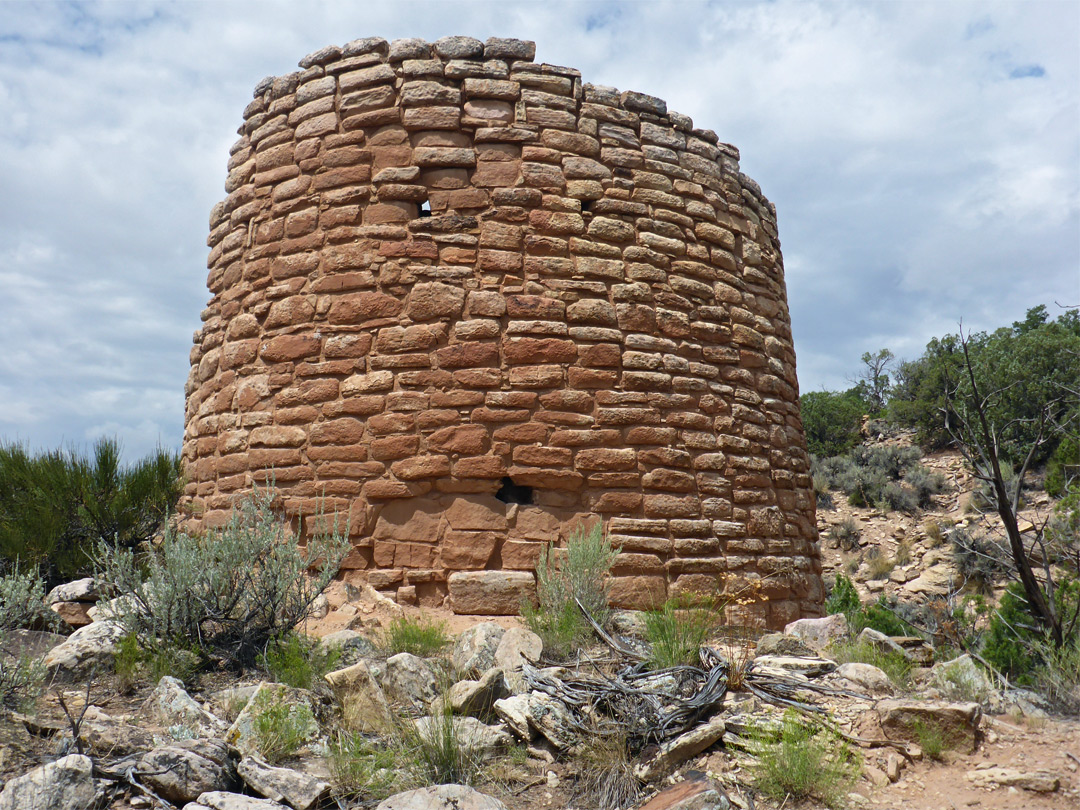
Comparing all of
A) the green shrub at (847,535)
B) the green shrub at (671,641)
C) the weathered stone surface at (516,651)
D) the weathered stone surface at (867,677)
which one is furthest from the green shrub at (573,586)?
the green shrub at (847,535)

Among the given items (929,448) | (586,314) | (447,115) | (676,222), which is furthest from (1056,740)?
(929,448)

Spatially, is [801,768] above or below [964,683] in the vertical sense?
below

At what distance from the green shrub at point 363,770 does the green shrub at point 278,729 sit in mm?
145

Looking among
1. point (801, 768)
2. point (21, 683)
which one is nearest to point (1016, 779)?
point (801, 768)

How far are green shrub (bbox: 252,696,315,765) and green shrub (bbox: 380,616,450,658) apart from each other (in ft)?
3.15

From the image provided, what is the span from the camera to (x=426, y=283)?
533 cm

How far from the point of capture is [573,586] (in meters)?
4.78

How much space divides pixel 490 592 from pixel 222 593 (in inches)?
61.8

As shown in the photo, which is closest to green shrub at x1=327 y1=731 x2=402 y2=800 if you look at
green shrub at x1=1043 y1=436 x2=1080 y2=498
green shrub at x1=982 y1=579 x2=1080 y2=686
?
green shrub at x1=982 y1=579 x2=1080 y2=686

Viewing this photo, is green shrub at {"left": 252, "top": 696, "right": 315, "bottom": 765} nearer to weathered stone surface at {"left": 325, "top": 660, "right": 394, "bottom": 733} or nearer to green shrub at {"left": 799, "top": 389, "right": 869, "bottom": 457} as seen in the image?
weathered stone surface at {"left": 325, "top": 660, "right": 394, "bottom": 733}

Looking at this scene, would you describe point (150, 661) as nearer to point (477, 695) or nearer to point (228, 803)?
point (228, 803)

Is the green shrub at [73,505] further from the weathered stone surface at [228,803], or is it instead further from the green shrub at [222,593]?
the weathered stone surface at [228,803]

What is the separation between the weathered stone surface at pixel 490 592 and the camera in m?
4.97

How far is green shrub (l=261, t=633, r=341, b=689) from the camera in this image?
3.68 metres
